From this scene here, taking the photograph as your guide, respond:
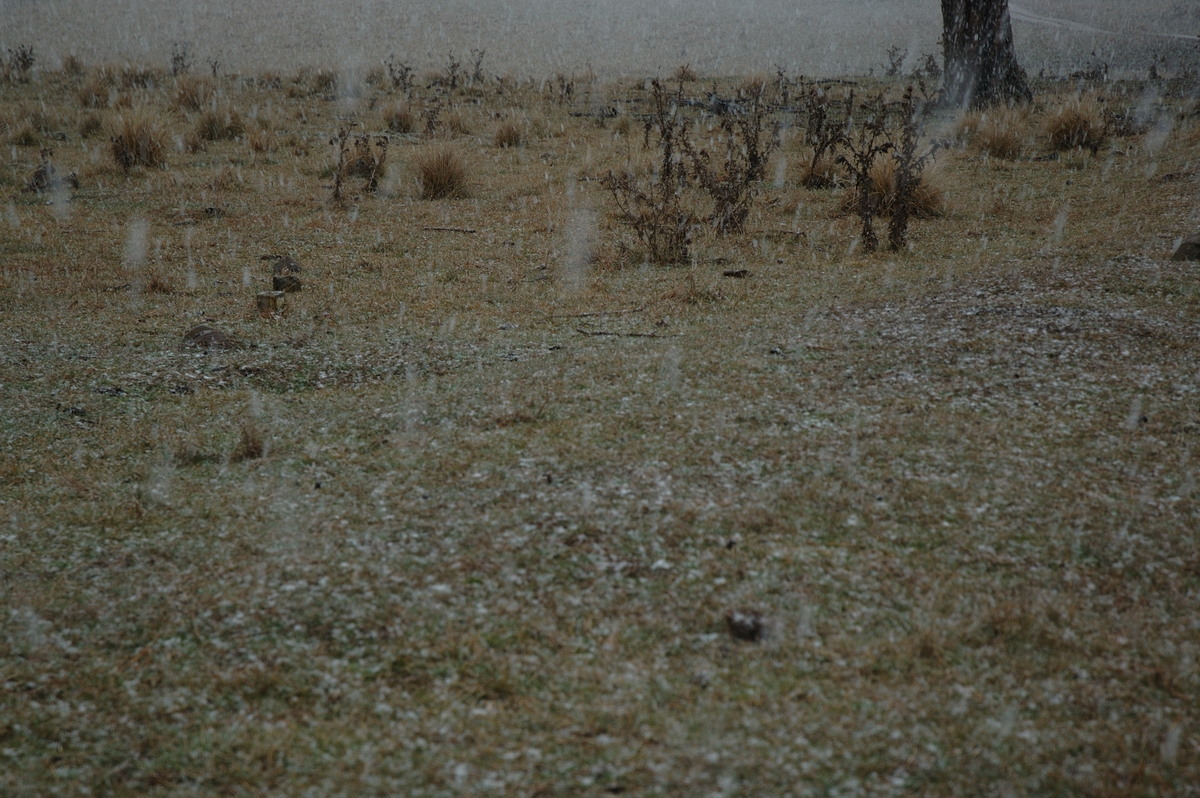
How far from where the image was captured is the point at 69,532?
12.3 ft

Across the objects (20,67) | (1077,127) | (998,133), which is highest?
(20,67)

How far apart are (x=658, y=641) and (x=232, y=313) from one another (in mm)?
5011

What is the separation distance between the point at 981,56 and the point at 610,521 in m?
14.8

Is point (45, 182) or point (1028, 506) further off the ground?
point (45, 182)

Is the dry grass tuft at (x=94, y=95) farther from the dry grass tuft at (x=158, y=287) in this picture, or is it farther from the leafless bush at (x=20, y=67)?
the dry grass tuft at (x=158, y=287)

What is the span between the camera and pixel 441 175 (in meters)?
10.7

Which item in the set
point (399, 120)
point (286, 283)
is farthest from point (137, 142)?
point (286, 283)

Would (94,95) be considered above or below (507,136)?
above

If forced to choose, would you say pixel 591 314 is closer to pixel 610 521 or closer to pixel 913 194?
pixel 610 521

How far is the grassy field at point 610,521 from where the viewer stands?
8.41 feet

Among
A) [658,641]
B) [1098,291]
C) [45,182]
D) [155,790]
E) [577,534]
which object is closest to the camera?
[155,790]

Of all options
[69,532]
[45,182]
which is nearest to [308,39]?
[45,182]

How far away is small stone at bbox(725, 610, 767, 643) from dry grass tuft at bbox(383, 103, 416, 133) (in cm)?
1386

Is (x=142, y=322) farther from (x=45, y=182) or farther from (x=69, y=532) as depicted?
(x=45, y=182)
